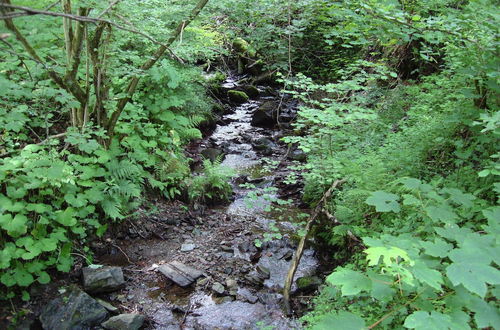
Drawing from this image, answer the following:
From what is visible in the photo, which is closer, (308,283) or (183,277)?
(308,283)

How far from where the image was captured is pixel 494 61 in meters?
3.50

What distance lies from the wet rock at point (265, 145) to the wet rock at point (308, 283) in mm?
5295

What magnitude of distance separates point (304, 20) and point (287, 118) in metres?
5.25

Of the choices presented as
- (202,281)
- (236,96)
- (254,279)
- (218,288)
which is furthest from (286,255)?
(236,96)

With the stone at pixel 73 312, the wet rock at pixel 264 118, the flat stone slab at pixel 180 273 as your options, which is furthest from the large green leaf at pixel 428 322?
the wet rock at pixel 264 118

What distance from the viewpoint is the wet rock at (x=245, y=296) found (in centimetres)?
477

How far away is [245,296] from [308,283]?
94 cm

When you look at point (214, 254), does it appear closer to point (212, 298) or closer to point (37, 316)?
point (212, 298)

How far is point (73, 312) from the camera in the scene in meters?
3.98

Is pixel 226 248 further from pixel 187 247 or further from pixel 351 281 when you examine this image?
pixel 351 281

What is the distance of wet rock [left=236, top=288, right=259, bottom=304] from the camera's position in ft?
15.6

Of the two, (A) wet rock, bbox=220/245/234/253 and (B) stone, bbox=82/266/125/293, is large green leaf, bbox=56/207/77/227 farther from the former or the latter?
(A) wet rock, bbox=220/245/234/253

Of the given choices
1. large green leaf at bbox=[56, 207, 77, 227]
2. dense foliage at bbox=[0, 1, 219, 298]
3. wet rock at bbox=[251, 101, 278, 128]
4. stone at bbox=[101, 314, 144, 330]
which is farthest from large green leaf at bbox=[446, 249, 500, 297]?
wet rock at bbox=[251, 101, 278, 128]

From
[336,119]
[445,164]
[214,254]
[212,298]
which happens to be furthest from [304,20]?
[212,298]
